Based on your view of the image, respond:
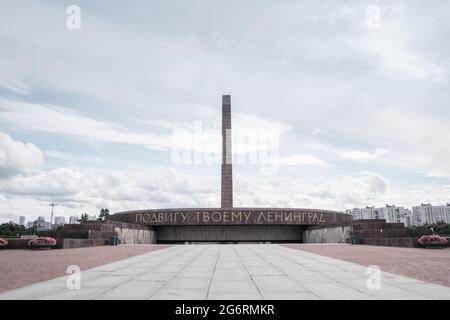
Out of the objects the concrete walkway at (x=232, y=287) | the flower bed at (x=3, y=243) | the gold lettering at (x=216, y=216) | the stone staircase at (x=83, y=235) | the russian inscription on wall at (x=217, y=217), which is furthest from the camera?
the russian inscription on wall at (x=217, y=217)

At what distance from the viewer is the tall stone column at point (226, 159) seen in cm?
5903

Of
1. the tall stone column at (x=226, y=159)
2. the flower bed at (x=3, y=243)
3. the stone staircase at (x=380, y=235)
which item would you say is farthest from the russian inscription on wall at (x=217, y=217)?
the flower bed at (x=3, y=243)

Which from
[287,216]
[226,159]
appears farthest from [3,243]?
[226,159]

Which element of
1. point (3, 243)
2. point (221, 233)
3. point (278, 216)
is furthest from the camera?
point (221, 233)

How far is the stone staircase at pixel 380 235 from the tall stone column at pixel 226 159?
26301 mm

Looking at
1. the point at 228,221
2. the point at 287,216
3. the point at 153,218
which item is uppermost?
the point at 287,216

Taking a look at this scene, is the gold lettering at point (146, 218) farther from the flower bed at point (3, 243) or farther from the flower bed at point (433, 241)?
the flower bed at point (433, 241)

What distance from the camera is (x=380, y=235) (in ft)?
97.8

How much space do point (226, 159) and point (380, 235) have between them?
34.3 meters

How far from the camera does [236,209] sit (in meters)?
51.0

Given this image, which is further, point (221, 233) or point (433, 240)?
point (221, 233)

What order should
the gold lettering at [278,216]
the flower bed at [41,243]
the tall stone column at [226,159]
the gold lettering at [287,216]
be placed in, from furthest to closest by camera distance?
the tall stone column at [226,159], the gold lettering at [287,216], the gold lettering at [278,216], the flower bed at [41,243]

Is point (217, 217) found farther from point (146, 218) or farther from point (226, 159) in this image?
point (226, 159)
